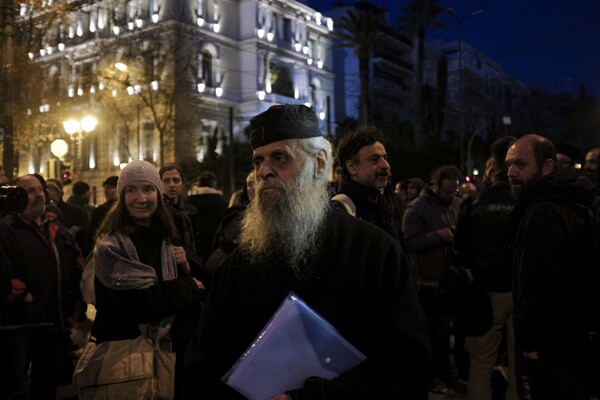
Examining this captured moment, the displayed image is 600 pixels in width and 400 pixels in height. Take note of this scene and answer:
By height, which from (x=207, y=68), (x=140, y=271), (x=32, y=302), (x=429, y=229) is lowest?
(x=32, y=302)

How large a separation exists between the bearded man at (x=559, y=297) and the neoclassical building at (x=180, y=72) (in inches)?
1153

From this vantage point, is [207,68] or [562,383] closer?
[562,383]

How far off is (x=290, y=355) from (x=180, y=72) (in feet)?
118

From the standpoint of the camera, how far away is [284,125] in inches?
80.5

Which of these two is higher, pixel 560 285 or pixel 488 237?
pixel 488 237

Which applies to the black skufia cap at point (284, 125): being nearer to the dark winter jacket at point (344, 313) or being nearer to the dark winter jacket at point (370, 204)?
the dark winter jacket at point (344, 313)

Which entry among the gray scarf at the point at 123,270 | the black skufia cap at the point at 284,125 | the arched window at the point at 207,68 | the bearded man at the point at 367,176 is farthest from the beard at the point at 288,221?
the arched window at the point at 207,68

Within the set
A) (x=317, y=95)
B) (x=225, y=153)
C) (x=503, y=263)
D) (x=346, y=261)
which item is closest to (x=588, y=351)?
(x=503, y=263)

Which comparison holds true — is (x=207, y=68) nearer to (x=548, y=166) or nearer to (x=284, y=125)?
(x=548, y=166)

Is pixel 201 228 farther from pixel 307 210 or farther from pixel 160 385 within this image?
pixel 307 210

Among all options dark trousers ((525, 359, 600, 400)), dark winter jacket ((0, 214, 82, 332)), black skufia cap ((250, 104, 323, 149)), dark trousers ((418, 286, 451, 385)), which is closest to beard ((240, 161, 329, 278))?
black skufia cap ((250, 104, 323, 149))

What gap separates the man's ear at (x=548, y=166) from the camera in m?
3.77

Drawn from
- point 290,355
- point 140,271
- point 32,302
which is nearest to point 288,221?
point 290,355

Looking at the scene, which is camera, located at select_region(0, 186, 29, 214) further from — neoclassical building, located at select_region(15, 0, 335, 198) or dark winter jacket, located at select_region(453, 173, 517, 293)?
neoclassical building, located at select_region(15, 0, 335, 198)
